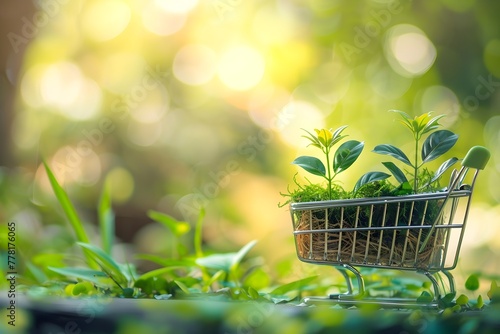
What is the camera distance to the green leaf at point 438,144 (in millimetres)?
698

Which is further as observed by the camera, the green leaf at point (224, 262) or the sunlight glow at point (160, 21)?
the sunlight glow at point (160, 21)

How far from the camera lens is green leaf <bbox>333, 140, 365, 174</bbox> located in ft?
2.34

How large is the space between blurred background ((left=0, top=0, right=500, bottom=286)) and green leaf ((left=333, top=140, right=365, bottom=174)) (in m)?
1.08

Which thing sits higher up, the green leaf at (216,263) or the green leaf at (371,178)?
the green leaf at (371,178)

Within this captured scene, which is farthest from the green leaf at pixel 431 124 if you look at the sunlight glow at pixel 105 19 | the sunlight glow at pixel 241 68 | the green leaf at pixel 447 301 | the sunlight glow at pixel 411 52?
the sunlight glow at pixel 105 19

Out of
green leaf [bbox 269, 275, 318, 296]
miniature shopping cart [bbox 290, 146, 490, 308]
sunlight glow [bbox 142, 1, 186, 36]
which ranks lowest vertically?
green leaf [bbox 269, 275, 318, 296]

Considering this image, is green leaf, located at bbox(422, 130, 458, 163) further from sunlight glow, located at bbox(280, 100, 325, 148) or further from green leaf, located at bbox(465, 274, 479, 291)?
sunlight glow, located at bbox(280, 100, 325, 148)

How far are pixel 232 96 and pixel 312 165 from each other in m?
1.75

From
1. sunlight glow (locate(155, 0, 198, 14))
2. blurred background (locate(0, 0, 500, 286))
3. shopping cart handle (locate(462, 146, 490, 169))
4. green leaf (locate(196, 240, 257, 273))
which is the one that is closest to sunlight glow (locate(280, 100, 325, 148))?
blurred background (locate(0, 0, 500, 286))

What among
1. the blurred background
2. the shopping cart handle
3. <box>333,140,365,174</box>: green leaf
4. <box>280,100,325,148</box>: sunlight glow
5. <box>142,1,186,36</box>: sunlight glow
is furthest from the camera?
<box>142,1,186,36</box>: sunlight glow

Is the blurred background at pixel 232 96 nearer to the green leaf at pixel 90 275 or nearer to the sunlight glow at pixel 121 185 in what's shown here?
the sunlight glow at pixel 121 185

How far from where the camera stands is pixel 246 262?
1204 mm

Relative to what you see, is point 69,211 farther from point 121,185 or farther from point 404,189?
point 121,185

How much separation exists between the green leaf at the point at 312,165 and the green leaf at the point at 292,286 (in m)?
0.21
